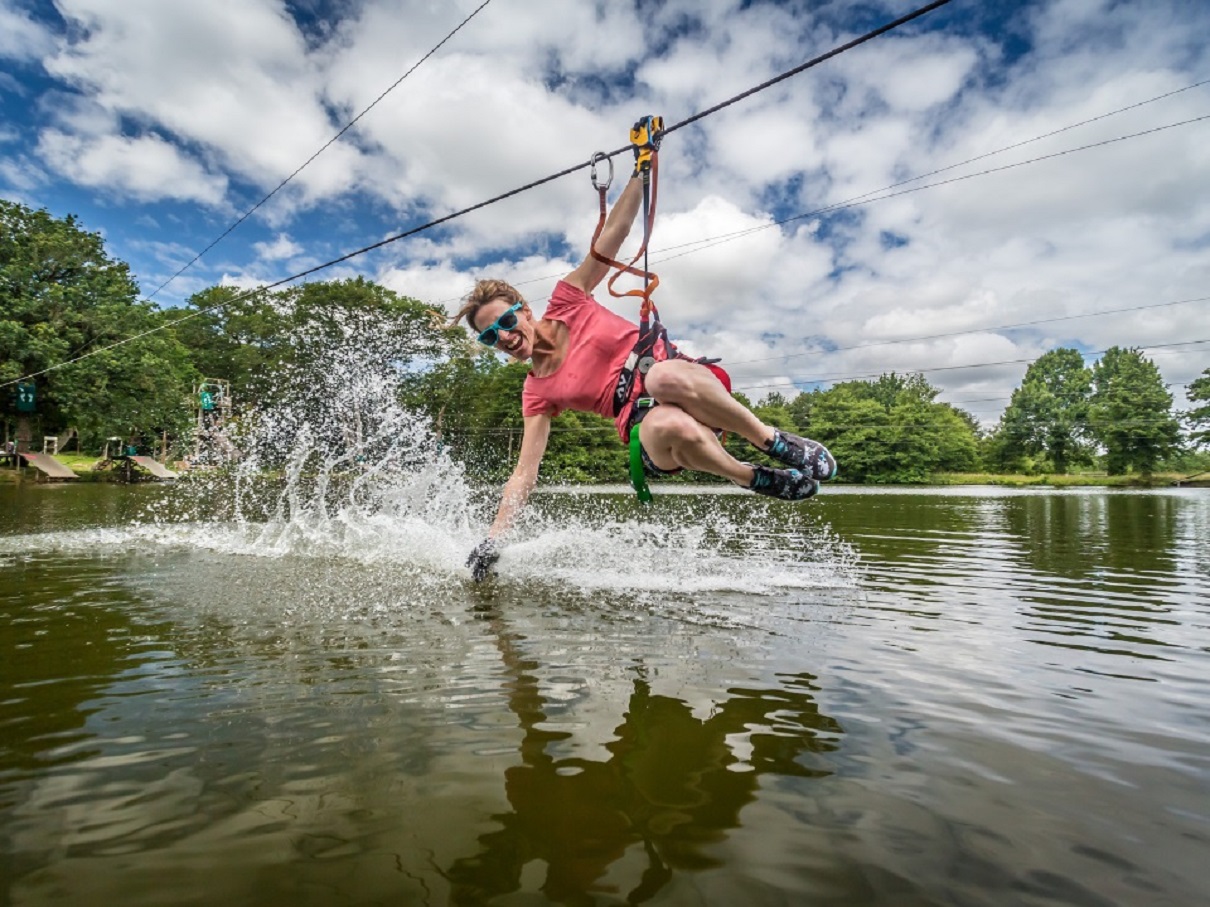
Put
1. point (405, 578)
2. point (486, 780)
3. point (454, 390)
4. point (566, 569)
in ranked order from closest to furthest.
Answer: point (486, 780)
point (405, 578)
point (566, 569)
point (454, 390)

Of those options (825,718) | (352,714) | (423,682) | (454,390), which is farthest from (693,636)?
(454,390)

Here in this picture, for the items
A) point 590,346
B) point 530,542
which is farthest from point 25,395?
point 590,346

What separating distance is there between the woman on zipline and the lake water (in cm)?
97

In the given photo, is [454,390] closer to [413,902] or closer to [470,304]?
[470,304]

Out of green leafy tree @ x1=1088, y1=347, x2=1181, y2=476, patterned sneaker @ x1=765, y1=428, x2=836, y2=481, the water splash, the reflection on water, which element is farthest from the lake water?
green leafy tree @ x1=1088, y1=347, x2=1181, y2=476

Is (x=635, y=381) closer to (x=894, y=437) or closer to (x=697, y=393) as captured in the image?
(x=697, y=393)

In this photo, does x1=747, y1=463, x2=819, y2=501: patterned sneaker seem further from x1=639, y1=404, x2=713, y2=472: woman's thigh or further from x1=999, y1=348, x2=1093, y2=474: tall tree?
x1=999, y1=348, x2=1093, y2=474: tall tree

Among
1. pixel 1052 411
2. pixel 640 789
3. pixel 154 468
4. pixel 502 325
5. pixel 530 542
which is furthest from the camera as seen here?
pixel 1052 411

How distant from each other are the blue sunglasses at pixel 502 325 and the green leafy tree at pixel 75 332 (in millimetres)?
30766

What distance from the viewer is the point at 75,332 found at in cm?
2930

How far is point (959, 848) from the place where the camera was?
57.4 inches

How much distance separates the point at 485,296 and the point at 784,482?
2.35 metres

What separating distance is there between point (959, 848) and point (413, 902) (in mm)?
1229

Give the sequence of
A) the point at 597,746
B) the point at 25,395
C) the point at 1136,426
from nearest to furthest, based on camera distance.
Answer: the point at 597,746, the point at 25,395, the point at 1136,426
